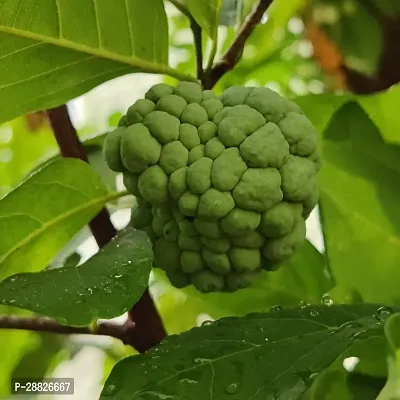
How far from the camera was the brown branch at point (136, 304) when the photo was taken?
96 cm

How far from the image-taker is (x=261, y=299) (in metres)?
1.10

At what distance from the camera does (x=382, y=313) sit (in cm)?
78

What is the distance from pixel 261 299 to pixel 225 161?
421mm

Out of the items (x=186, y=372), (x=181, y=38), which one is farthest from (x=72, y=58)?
(x=181, y=38)

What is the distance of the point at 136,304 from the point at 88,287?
29cm

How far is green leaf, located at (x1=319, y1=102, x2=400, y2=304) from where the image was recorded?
101 centimetres

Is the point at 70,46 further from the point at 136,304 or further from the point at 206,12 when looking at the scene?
the point at 136,304

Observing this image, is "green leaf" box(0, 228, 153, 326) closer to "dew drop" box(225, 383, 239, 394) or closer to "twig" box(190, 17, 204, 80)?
"dew drop" box(225, 383, 239, 394)

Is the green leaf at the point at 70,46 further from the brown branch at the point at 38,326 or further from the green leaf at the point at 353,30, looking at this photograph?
the green leaf at the point at 353,30

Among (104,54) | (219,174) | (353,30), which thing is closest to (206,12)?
(104,54)

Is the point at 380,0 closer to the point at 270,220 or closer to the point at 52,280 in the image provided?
the point at 270,220

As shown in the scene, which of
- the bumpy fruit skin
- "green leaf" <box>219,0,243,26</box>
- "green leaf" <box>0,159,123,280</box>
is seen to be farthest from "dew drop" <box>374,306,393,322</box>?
"green leaf" <box>219,0,243,26</box>

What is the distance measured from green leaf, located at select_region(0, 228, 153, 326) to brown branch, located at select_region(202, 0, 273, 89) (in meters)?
0.28

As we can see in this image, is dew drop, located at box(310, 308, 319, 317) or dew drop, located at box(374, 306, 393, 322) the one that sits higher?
dew drop, located at box(310, 308, 319, 317)
